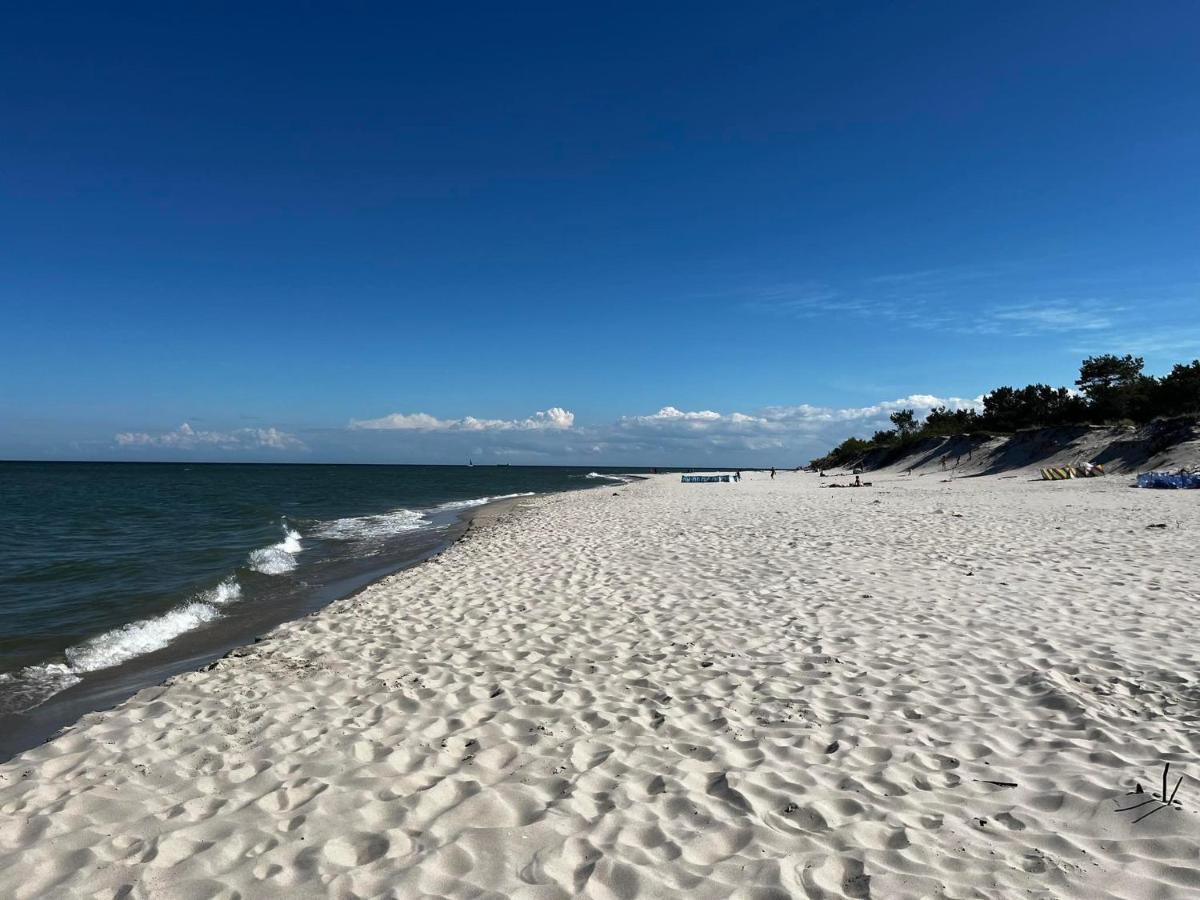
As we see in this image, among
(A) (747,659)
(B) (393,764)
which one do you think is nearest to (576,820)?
(B) (393,764)

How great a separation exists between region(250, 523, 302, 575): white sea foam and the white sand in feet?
27.5

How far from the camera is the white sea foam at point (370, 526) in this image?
25.2 metres

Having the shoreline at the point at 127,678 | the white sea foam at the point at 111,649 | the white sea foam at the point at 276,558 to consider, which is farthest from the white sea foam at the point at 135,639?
the white sea foam at the point at 276,558

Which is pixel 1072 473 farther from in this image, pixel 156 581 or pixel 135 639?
pixel 156 581

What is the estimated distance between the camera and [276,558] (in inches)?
A: 725

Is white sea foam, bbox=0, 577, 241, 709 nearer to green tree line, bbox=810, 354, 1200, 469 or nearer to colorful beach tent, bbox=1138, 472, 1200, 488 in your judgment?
colorful beach tent, bbox=1138, 472, 1200, 488

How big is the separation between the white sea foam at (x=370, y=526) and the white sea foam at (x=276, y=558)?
8.76 ft

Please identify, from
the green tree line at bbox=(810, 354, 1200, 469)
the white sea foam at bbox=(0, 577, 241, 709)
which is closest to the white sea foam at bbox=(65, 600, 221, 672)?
the white sea foam at bbox=(0, 577, 241, 709)

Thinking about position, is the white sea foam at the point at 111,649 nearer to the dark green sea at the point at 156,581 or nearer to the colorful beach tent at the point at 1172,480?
the dark green sea at the point at 156,581

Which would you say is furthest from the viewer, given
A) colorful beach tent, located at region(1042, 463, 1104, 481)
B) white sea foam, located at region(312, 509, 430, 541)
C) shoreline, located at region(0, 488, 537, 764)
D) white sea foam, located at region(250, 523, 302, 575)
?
colorful beach tent, located at region(1042, 463, 1104, 481)

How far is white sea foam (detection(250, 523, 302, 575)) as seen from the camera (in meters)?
16.8

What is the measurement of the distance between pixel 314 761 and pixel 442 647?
2.84 meters

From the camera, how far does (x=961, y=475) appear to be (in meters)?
43.7

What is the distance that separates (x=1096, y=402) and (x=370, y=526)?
50.3 metres
